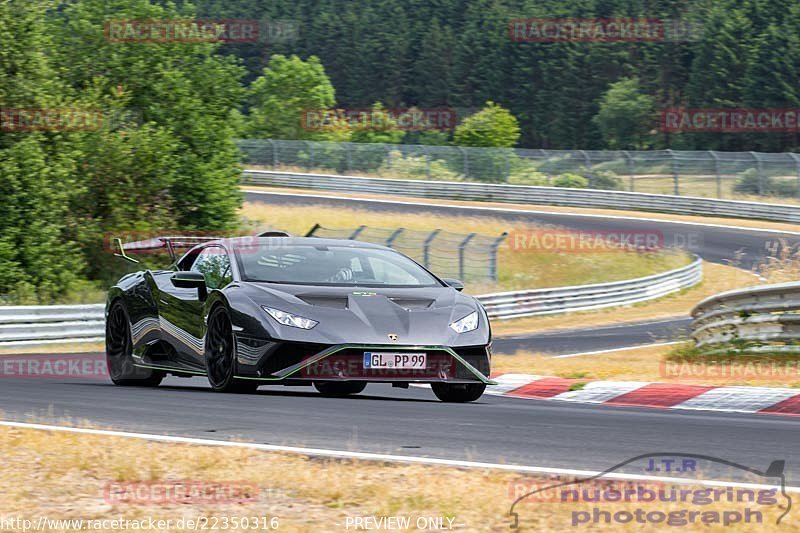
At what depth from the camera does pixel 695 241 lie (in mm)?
44688

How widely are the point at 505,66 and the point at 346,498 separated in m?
111

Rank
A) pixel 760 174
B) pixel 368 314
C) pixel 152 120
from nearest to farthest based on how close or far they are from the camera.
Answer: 1. pixel 368 314
2. pixel 152 120
3. pixel 760 174

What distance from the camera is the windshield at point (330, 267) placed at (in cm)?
1003

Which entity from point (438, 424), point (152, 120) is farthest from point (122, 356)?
point (152, 120)

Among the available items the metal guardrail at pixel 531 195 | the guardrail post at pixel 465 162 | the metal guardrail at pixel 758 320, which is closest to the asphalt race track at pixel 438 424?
the metal guardrail at pixel 758 320

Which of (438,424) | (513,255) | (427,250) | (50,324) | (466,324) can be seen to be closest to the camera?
(438,424)

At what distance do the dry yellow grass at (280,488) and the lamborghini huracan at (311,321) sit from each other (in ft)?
7.36

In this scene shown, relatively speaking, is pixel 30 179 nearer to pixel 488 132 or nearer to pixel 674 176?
pixel 674 176

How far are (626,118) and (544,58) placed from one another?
1343 centimetres

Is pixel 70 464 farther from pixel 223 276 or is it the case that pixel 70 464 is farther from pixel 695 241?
pixel 695 241

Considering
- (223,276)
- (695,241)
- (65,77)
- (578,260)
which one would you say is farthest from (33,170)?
(695,241)

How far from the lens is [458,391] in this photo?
10.2 meters

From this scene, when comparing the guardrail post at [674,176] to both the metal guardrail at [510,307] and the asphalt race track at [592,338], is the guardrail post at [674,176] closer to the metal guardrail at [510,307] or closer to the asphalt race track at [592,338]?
the metal guardrail at [510,307]

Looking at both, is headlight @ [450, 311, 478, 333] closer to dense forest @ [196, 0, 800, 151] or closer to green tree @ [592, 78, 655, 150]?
dense forest @ [196, 0, 800, 151]
